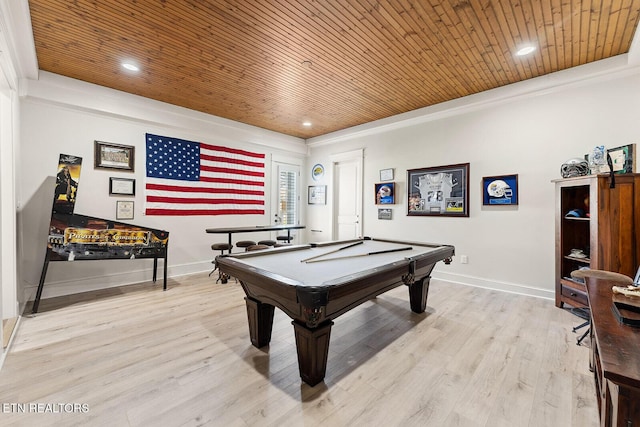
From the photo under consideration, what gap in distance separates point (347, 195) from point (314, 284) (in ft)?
15.1

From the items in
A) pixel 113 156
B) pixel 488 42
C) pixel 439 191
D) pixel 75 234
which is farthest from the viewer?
pixel 439 191

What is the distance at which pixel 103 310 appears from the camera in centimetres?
320

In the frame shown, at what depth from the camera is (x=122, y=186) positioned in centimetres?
429

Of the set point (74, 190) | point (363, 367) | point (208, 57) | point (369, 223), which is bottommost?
point (363, 367)

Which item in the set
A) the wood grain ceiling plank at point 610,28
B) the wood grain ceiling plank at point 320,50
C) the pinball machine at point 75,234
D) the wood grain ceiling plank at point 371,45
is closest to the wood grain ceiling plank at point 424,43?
the wood grain ceiling plank at point 371,45

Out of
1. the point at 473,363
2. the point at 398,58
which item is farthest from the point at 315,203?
the point at 473,363

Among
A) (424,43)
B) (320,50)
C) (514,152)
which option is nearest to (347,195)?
(514,152)

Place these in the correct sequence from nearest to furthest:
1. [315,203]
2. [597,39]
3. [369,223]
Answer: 1. [597,39]
2. [369,223]
3. [315,203]

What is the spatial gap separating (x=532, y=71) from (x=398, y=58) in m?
1.88

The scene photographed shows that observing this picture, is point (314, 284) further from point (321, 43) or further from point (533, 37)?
point (533, 37)

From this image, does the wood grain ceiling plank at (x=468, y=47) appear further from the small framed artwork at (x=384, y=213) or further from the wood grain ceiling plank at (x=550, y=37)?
the small framed artwork at (x=384, y=213)

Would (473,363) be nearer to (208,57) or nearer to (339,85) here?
(339,85)

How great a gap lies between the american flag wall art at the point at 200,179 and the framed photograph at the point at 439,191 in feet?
10.7

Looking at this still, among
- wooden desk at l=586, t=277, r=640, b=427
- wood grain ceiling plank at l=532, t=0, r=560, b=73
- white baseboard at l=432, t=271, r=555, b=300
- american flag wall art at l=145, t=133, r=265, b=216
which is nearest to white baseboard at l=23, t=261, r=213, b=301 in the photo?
american flag wall art at l=145, t=133, r=265, b=216
